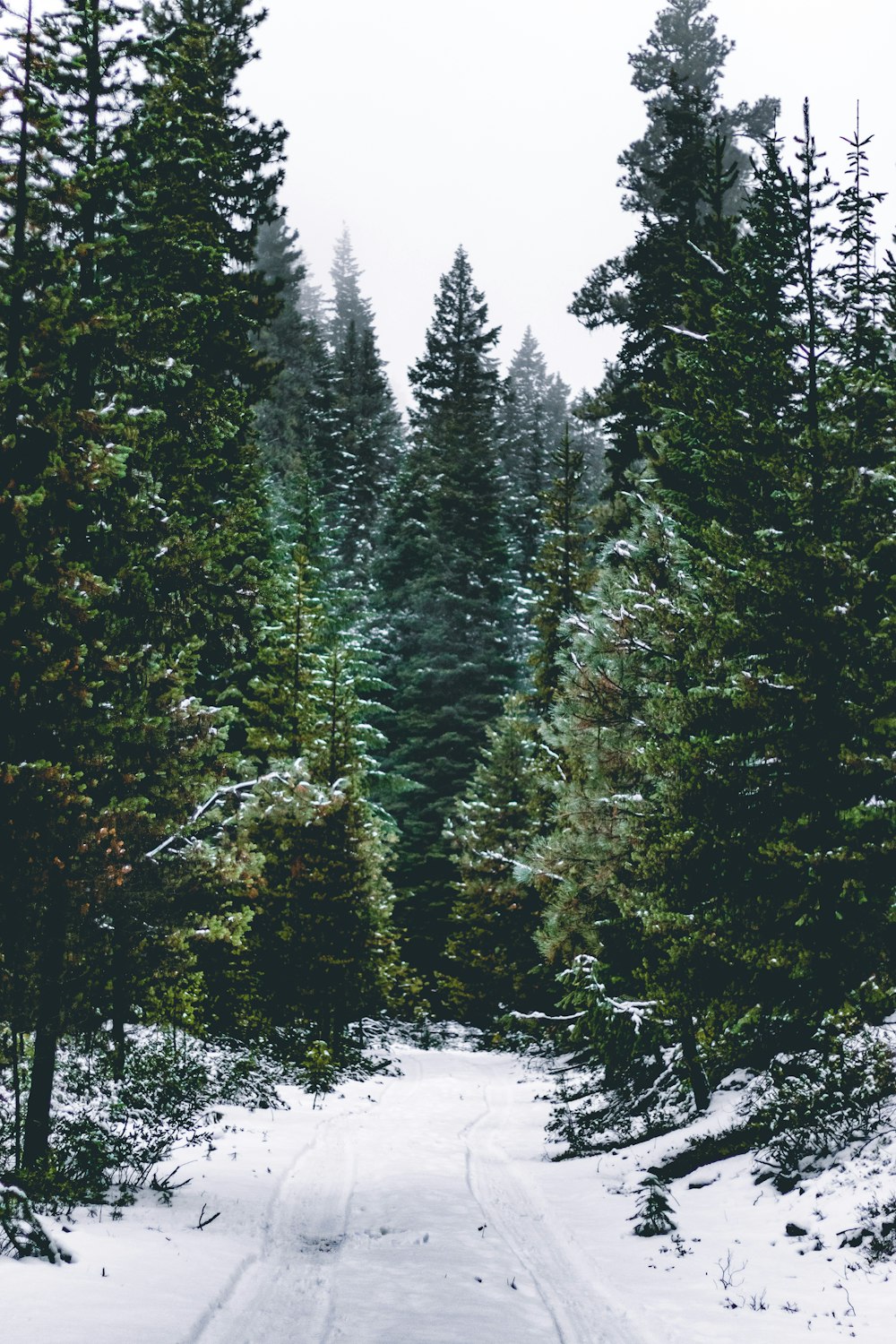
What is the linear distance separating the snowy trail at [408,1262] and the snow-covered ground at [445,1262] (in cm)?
3

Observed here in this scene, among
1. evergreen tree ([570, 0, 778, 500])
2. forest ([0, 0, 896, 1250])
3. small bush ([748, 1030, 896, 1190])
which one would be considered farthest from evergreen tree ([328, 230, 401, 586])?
small bush ([748, 1030, 896, 1190])

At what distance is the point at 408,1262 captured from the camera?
9.45 m

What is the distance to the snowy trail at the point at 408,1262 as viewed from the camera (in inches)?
295

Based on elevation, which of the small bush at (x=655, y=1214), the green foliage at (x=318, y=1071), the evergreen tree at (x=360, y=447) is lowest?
the green foliage at (x=318, y=1071)

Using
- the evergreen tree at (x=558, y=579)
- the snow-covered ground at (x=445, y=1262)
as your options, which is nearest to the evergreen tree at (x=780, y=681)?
the snow-covered ground at (x=445, y=1262)

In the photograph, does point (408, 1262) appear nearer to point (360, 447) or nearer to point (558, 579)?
point (558, 579)

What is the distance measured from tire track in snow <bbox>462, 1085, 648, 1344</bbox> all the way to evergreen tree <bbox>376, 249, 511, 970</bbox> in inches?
885

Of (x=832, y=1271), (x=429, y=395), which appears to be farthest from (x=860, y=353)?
(x=429, y=395)

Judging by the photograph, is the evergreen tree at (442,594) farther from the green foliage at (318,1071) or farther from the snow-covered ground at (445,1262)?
the snow-covered ground at (445,1262)

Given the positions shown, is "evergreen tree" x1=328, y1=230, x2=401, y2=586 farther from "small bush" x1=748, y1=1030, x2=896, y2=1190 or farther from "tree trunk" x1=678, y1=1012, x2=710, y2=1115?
"small bush" x1=748, y1=1030, x2=896, y2=1190

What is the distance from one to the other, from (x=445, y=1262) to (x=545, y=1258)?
46.3 inches

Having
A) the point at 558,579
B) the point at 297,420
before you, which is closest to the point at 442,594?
the point at 558,579

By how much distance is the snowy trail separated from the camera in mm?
7500

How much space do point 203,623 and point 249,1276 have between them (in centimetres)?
748
